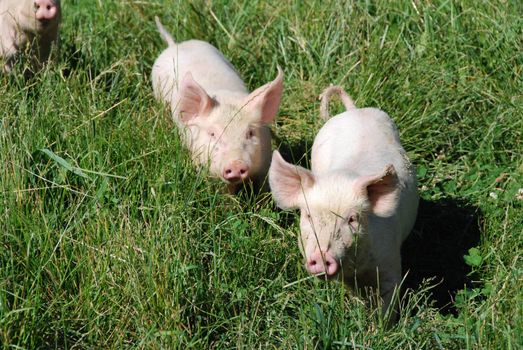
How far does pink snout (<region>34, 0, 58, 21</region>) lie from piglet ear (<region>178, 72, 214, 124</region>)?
3.16 feet

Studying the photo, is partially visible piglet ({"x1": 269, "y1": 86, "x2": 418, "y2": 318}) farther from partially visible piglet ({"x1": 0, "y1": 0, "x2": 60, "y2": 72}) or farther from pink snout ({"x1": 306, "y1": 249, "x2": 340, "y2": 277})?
partially visible piglet ({"x1": 0, "y1": 0, "x2": 60, "y2": 72})

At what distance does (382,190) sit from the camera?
14.6ft

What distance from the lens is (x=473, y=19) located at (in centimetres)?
639

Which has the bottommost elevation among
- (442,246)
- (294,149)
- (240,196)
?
(442,246)

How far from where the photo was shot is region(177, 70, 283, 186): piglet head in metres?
5.28

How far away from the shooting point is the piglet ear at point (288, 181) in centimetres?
439

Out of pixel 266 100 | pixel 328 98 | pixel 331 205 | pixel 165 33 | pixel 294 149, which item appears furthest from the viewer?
pixel 165 33

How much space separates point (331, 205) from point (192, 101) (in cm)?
157

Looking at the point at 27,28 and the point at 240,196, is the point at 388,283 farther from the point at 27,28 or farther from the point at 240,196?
the point at 27,28

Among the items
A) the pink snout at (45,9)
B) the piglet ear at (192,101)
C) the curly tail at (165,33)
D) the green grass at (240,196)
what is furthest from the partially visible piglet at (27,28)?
the piglet ear at (192,101)

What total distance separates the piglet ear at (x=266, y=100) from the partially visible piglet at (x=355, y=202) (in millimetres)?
502

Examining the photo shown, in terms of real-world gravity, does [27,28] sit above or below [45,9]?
below

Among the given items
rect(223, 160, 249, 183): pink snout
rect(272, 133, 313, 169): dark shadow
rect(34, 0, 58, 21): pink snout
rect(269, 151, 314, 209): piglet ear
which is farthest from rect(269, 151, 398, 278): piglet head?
rect(34, 0, 58, 21): pink snout

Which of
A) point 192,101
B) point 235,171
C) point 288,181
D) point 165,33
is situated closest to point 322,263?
point 288,181
